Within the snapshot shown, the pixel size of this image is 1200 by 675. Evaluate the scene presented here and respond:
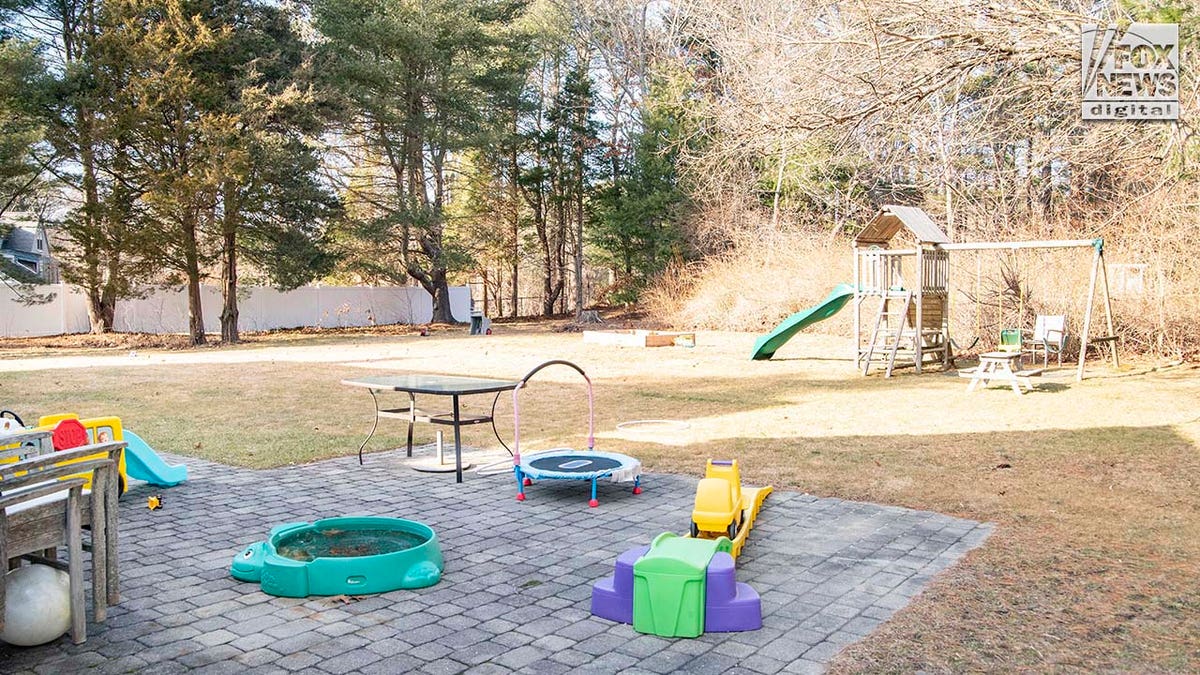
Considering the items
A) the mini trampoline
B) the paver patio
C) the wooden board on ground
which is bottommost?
the paver patio

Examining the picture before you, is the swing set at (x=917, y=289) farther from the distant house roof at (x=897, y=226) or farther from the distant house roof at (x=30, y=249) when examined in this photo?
the distant house roof at (x=30, y=249)

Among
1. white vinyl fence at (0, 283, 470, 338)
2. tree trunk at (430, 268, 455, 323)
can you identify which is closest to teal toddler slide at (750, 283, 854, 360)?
white vinyl fence at (0, 283, 470, 338)

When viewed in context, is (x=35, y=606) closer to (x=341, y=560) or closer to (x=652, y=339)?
(x=341, y=560)

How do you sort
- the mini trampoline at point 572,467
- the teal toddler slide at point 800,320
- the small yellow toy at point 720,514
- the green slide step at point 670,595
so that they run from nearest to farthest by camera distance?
1. the green slide step at point 670,595
2. the small yellow toy at point 720,514
3. the mini trampoline at point 572,467
4. the teal toddler slide at point 800,320

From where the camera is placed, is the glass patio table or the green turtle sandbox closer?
the green turtle sandbox

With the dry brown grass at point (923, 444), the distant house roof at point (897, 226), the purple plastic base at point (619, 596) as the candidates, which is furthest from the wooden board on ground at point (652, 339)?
the purple plastic base at point (619, 596)

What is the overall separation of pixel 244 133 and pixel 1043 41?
1993cm

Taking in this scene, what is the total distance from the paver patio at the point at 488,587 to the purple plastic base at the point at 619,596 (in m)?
0.07

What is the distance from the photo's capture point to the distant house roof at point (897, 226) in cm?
1453

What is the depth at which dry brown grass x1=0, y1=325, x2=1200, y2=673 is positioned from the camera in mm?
3783

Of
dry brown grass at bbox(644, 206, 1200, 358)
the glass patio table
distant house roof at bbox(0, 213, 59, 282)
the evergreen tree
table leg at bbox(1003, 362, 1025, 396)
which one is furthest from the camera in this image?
distant house roof at bbox(0, 213, 59, 282)

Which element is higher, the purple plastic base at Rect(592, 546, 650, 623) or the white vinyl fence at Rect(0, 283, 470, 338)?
the white vinyl fence at Rect(0, 283, 470, 338)

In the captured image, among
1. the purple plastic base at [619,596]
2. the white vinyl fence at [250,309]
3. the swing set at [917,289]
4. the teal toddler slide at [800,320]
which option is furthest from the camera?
the white vinyl fence at [250,309]

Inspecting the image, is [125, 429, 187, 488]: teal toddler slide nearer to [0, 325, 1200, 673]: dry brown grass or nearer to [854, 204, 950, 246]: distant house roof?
[0, 325, 1200, 673]: dry brown grass
